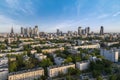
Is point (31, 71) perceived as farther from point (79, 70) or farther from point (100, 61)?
point (100, 61)

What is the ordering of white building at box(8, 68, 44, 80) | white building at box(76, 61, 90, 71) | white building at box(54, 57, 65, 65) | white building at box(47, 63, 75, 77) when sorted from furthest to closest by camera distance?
white building at box(54, 57, 65, 65)
white building at box(76, 61, 90, 71)
white building at box(47, 63, 75, 77)
white building at box(8, 68, 44, 80)

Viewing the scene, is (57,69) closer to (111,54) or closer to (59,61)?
(59,61)

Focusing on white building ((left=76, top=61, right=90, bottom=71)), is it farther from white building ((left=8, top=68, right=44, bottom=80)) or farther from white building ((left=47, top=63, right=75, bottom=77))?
white building ((left=8, top=68, right=44, bottom=80))

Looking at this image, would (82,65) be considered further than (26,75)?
Yes

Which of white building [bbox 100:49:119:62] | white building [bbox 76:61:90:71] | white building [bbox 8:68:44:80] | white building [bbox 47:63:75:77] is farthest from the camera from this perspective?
white building [bbox 100:49:119:62]

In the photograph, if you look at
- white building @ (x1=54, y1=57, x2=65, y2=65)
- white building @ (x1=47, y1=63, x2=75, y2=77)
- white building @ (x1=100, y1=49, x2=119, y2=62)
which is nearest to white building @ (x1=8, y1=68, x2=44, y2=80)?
white building @ (x1=47, y1=63, x2=75, y2=77)

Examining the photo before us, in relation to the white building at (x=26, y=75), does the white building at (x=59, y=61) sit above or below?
above

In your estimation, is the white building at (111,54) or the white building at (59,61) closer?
the white building at (59,61)

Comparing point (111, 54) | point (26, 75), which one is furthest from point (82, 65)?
point (111, 54)

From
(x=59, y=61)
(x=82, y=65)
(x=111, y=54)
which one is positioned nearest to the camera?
(x=82, y=65)

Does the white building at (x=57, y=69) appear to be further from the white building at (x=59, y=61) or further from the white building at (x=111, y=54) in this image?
the white building at (x=111, y=54)

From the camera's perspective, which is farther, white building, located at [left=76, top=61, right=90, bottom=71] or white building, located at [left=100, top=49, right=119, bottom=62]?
white building, located at [left=100, top=49, right=119, bottom=62]

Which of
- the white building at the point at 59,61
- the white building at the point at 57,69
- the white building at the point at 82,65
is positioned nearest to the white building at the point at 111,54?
the white building at the point at 82,65

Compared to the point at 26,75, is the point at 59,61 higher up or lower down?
higher up
